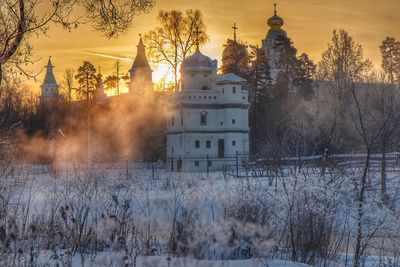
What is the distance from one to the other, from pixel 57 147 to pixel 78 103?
8.38m

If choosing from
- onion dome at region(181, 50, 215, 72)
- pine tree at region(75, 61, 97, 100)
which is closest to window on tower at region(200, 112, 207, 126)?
onion dome at region(181, 50, 215, 72)

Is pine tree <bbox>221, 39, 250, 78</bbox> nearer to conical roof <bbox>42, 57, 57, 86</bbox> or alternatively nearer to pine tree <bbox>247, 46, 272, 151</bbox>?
pine tree <bbox>247, 46, 272, 151</bbox>

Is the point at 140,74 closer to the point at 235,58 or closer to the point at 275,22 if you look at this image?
the point at 235,58

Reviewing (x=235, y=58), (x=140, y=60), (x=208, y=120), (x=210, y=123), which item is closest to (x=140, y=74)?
(x=140, y=60)

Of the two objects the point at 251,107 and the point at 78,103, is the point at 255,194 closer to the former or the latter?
the point at 251,107

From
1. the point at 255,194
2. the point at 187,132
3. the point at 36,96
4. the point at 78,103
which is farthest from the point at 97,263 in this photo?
the point at 36,96

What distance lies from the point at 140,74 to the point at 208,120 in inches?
652

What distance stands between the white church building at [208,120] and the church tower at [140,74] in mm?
10995

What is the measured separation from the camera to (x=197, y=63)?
4472 centimetres

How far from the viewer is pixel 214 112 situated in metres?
43.9

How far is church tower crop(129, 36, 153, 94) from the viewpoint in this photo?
55.5 metres

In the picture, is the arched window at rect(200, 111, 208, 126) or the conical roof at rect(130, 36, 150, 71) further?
the conical roof at rect(130, 36, 150, 71)

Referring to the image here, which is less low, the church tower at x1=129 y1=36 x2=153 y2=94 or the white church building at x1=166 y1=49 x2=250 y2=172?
the church tower at x1=129 y1=36 x2=153 y2=94

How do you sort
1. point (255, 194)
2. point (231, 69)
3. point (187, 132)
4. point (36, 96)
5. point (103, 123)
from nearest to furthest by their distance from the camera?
point (255, 194)
point (187, 132)
point (103, 123)
point (231, 69)
point (36, 96)
